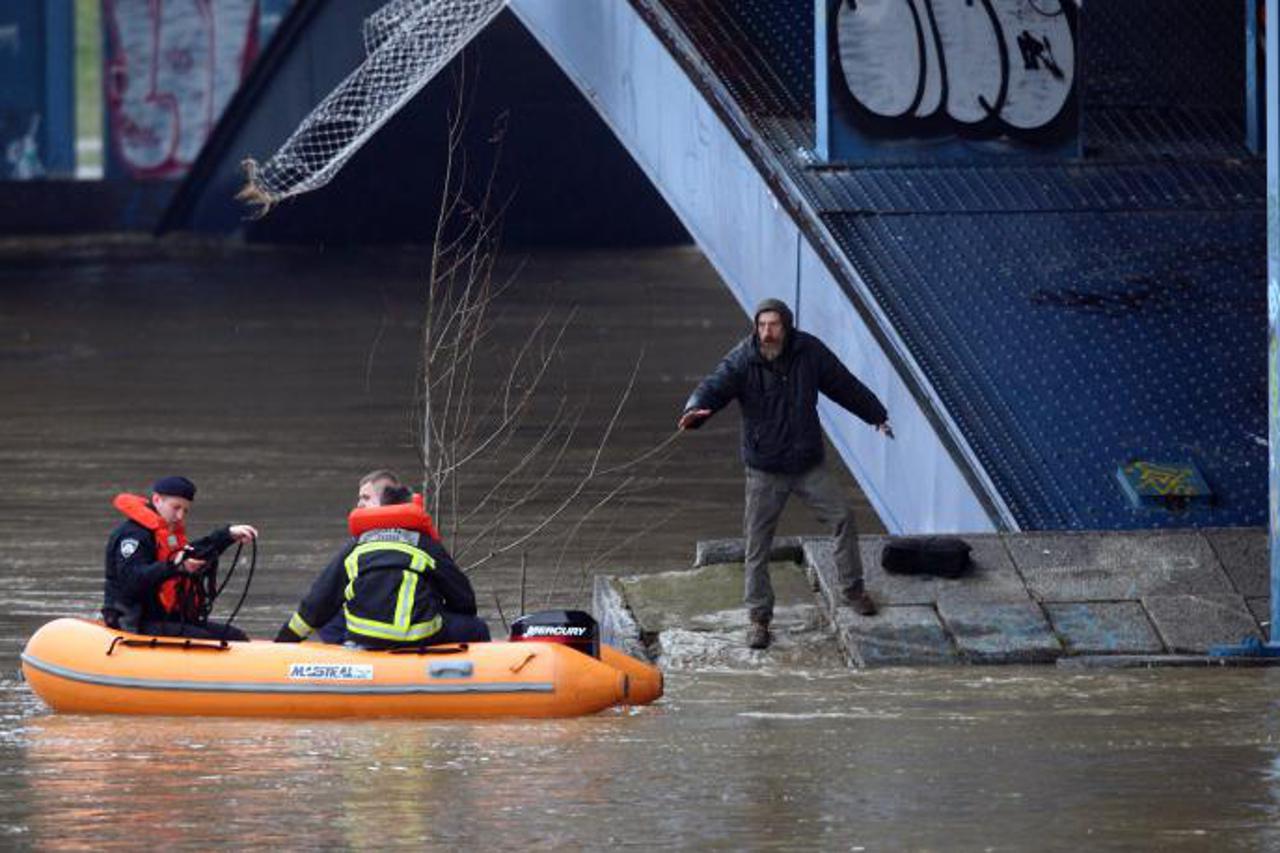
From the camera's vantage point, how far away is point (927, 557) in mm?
14727

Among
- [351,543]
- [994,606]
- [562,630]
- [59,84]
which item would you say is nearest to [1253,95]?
[994,606]

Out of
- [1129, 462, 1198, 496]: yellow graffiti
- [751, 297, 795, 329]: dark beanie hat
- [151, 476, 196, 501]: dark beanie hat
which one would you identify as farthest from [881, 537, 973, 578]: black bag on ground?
[151, 476, 196, 501]: dark beanie hat

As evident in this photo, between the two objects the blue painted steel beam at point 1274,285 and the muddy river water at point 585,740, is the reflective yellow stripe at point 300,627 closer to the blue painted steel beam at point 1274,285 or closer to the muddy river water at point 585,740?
the muddy river water at point 585,740

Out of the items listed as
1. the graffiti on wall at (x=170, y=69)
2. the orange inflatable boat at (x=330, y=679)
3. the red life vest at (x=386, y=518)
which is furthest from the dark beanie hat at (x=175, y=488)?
the graffiti on wall at (x=170, y=69)

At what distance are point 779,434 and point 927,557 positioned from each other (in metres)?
1.13

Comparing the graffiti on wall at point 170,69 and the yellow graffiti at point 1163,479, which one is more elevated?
the graffiti on wall at point 170,69

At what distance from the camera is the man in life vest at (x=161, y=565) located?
12617 millimetres

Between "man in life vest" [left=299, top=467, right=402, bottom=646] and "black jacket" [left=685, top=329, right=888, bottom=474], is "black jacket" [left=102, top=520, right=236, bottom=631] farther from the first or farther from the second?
"black jacket" [left=685, top=329, right=888, bottom=474]

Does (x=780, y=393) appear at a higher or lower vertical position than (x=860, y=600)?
higher

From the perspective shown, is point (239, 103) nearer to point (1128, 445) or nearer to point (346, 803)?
point (1128, 445)

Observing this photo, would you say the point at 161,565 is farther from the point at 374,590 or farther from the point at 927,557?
the point at 927,557

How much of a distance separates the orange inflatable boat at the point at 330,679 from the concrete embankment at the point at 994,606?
1846 millimetres

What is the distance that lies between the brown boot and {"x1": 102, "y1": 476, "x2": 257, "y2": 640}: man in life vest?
3.19 metres

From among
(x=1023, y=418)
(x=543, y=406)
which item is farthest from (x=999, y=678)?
(x=543, y=406)
